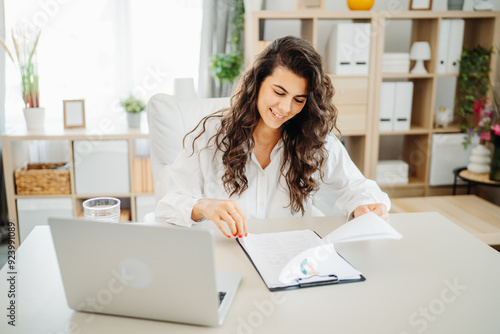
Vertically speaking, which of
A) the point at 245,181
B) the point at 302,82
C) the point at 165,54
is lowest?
the point at 245,181

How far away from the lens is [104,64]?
3.02 m

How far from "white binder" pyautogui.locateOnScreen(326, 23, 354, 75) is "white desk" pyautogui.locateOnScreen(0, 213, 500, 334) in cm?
179

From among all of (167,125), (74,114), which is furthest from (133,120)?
(167,125)

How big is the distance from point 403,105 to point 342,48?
56 cm

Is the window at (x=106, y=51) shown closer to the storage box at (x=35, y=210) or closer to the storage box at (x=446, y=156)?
the storage box at (x=35, y=210)

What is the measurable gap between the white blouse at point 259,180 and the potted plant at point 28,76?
5.38 ft

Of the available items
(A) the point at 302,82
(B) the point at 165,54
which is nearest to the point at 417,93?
(B) the point at 165,54

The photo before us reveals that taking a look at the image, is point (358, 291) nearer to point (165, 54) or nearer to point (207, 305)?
point (207, 305)

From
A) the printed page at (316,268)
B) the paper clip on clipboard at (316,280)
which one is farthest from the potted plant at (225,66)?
the paper clip on clipboard at (316,280)

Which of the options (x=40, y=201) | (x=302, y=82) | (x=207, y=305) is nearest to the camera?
(x=207, y=305)

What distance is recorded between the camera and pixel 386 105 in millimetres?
2938

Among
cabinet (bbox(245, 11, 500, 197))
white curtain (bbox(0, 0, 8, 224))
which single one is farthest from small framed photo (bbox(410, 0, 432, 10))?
white curtain (bbox(0, 0, 8, 224))

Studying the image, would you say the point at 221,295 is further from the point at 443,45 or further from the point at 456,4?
the point at 456,4

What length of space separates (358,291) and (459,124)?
2581 mm
